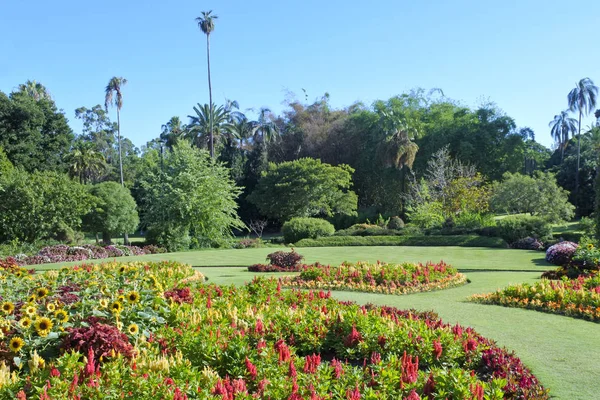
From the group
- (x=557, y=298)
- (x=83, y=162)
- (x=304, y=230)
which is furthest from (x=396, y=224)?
Answer: (x=83, y=162)

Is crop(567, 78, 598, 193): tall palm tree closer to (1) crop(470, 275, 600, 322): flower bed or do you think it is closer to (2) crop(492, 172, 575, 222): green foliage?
(2) crop(492, 172, 575, 222): green foliage

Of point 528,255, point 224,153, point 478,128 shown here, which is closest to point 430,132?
point 478,128

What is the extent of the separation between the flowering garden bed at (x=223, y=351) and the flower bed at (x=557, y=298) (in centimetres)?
244

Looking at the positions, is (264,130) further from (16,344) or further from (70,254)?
(16,344)

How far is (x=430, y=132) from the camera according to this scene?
41719 millimetres

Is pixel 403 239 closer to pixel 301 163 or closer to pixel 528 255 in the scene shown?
pixel 528 255

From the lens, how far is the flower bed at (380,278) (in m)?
10.1

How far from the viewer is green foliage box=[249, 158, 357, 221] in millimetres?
35344

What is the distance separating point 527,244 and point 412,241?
4.70 metres

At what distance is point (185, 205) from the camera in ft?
84.5

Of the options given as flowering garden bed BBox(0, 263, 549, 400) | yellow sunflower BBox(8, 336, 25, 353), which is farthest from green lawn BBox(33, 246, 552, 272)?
yellow sunflower BBox(8, 336, 25, 353)

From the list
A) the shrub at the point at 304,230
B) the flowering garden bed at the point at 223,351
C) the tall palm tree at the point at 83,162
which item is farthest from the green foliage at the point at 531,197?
the tall palm tree at the point at 83,162

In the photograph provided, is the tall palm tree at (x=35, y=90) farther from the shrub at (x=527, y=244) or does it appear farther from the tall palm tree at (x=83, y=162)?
the shrub at (x=527, y=244)

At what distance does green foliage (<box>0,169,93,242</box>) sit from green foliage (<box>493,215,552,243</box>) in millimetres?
18754
